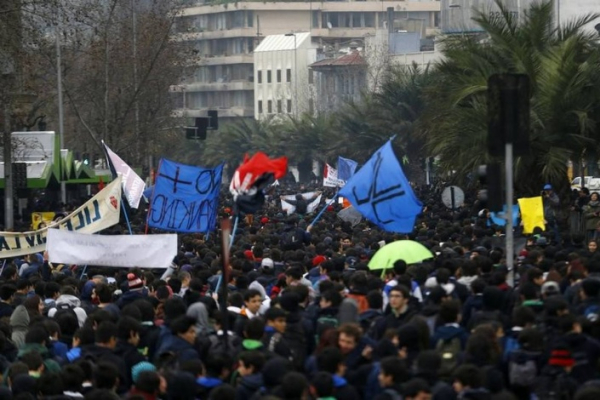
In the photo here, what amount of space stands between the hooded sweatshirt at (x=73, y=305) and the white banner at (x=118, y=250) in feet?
5.41

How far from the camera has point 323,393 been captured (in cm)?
979

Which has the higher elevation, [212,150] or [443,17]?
[443,17]

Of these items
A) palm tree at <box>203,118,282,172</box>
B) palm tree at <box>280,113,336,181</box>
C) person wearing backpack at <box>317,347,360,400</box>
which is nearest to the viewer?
person wearing backpack at <box>317,347,360,400</box>

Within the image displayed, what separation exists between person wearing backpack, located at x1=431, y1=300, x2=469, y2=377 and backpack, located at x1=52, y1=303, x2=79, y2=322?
129 inches

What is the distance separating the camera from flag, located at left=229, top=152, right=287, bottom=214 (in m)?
14.9

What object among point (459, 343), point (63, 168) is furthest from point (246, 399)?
point (63, 168)

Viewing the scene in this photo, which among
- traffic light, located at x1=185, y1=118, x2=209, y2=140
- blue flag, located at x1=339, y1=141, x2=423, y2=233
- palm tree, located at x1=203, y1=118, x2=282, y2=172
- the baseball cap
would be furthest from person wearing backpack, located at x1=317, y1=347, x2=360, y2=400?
palm tree, located at x1=203, y1=118, x2=282, y2=172

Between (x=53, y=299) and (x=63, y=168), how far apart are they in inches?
1065

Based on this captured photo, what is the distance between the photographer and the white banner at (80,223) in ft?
66.8

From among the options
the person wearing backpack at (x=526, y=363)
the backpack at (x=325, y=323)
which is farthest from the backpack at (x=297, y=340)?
the person wearing backpack at (x=526, y=363)

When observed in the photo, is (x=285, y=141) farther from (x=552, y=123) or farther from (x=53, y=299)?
(x=53, y=299)

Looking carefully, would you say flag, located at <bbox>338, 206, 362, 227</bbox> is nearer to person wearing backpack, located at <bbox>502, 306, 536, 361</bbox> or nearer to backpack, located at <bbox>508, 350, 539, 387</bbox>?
→ person wearing backpack, located at <bbox>502, 306, 536, 361</bbox>

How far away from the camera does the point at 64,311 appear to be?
1394cm

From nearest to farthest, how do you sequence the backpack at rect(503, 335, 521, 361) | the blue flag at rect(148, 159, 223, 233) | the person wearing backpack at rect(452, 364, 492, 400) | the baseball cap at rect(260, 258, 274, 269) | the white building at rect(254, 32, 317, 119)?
the person wearing backpack at rect(452, 364, 492, 400), the backpack at rect(503, 335, 521, 361), the baseball cap at rect(260, 258, 274, 269), the blue flag at rect(148, 159, 223, 233), the white building at rect(254, 32, 317, 119)
